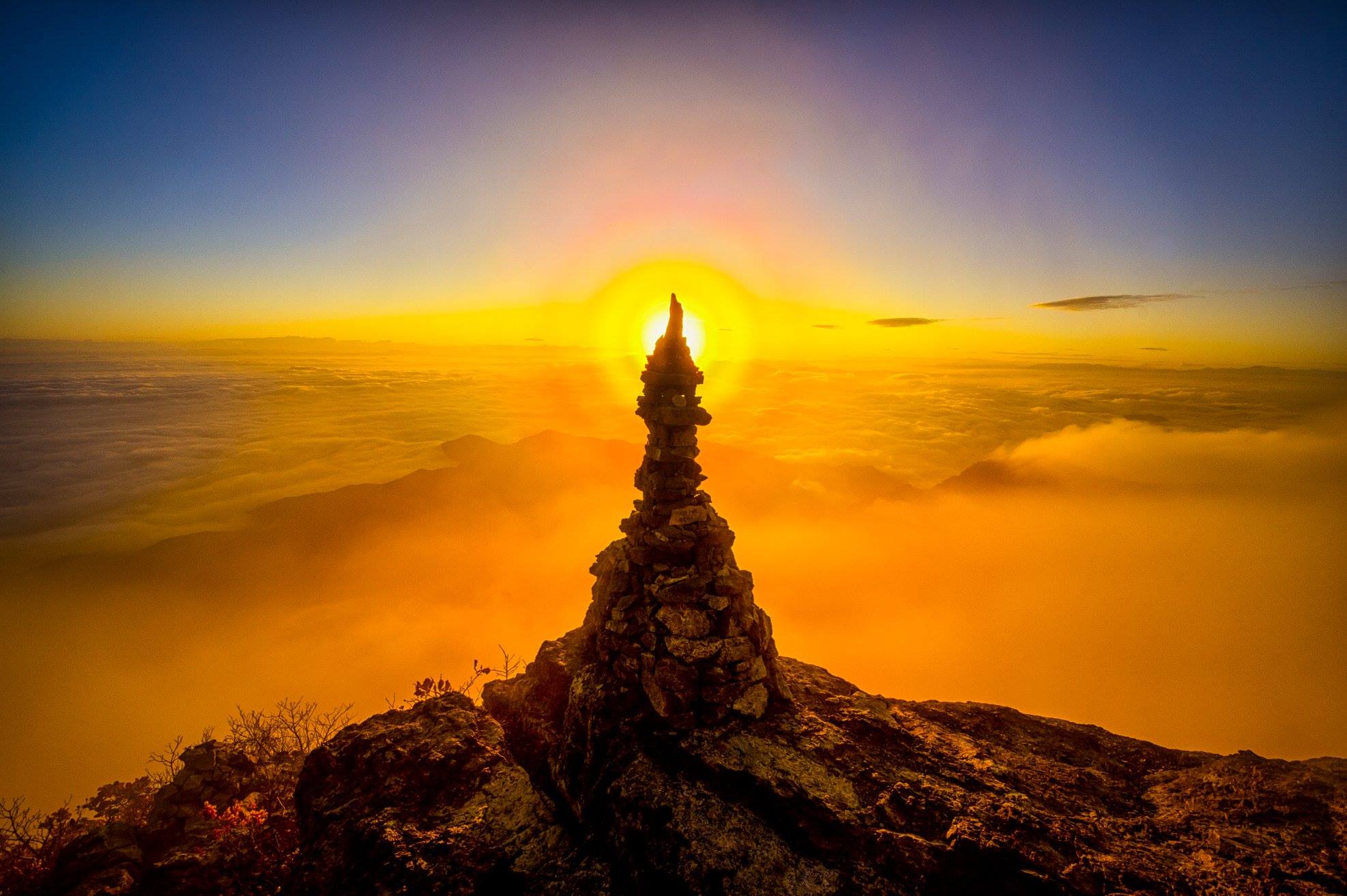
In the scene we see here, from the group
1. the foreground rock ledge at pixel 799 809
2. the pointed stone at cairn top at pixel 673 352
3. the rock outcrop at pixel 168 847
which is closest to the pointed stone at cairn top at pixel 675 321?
the pointed stone at cairn top at pixel 673 352

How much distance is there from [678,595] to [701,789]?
5105 millimetres

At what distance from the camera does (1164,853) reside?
474 inches

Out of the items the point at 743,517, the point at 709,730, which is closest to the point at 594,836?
the point at 709,730

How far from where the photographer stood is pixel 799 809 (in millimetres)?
12406

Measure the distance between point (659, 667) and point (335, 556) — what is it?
422ft

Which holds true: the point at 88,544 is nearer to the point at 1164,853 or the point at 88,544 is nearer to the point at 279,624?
the point at 279,624

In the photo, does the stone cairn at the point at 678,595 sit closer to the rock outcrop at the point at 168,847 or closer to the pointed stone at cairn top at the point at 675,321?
the pointed stone at cairn top at the point at 675,321

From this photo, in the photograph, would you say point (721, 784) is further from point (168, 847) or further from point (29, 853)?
point (29, 853)

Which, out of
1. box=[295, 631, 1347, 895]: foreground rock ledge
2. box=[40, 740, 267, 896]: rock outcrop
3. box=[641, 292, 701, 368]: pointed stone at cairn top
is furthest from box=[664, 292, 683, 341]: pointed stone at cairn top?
box=[40, 740, 267, 896]: rock outcrop

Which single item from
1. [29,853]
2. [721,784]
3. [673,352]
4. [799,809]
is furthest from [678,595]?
[29,853]

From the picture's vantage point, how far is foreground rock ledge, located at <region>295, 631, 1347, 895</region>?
11344 millimetres

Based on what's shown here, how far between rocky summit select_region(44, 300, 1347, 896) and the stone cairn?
0.25 feet

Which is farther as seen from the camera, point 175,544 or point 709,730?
point 175,544

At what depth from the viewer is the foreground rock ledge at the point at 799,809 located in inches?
447
